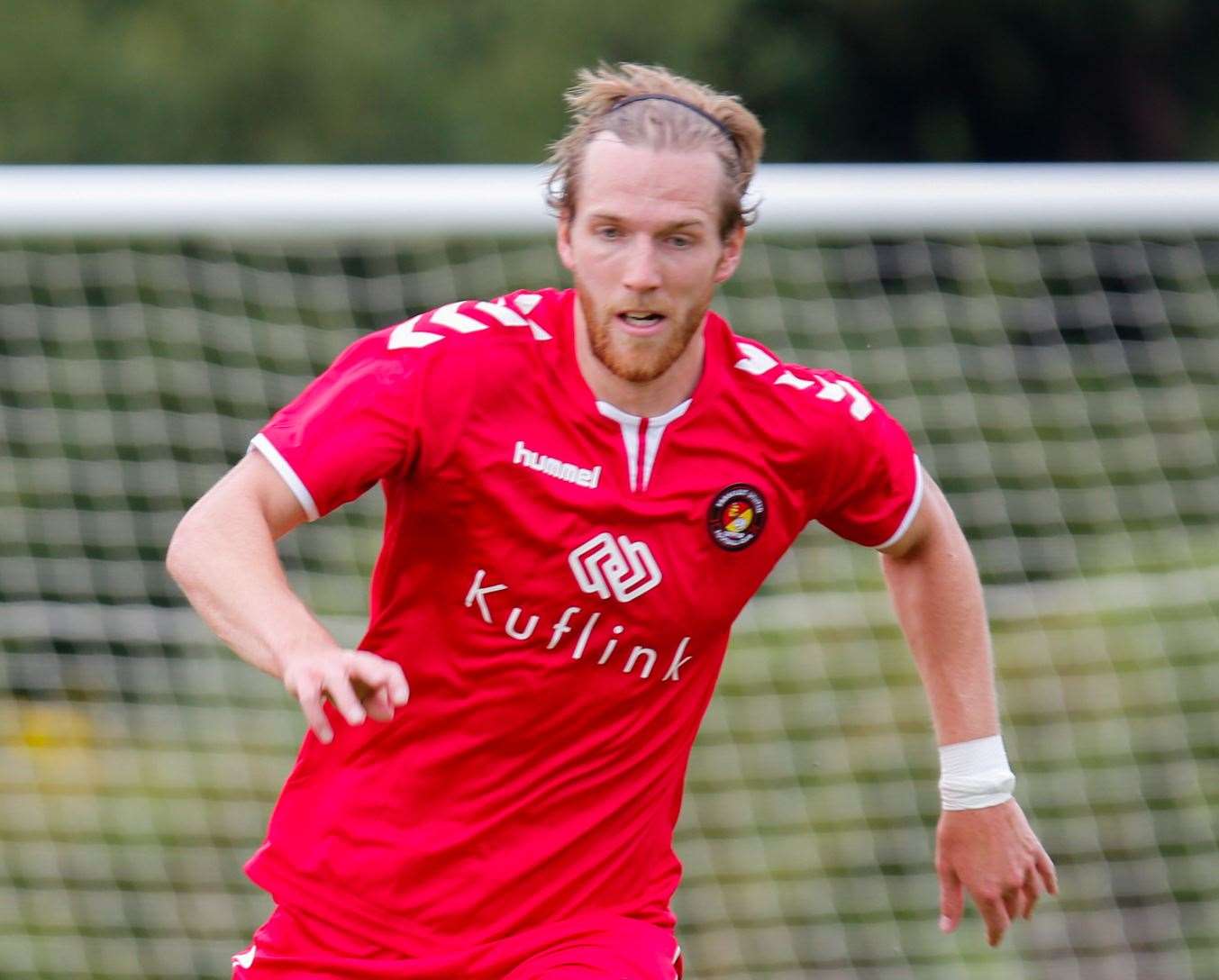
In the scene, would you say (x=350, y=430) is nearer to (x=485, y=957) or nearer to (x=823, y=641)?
(x=485, y=957)

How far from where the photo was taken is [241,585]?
2605 mm

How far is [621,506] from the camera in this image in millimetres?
3080

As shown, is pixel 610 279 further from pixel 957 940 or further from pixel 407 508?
pixel 957 940

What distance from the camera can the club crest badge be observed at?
3.17m

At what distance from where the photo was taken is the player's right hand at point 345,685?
2336mm

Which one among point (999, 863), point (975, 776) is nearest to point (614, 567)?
point (975, 776)

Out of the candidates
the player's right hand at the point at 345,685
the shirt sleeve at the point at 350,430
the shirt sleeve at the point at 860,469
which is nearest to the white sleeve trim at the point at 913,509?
the shirt sleeve at the point at 860,469

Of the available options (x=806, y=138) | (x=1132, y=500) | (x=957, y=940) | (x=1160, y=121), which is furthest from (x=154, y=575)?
(x=1160, y=121)

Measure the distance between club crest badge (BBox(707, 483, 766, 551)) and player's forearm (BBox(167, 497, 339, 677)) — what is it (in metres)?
0.84

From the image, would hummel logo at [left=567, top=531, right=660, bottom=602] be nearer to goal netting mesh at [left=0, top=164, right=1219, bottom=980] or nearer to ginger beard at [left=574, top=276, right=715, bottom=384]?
ginger beard at [left=574, top=276, right=715, bottom=384]

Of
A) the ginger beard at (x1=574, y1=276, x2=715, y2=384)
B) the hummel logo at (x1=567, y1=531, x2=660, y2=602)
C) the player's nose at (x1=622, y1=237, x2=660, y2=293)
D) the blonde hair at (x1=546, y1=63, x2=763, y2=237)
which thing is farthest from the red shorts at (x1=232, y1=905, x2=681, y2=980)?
the blonde hair at (x1=546, y1=63, x2=763, y2=237)

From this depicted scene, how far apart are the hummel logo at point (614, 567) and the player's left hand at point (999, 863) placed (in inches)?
34.0

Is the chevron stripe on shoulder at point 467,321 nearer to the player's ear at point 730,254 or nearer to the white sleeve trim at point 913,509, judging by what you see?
the player's ear at point 730,254

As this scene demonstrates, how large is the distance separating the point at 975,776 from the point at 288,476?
1478 mm
